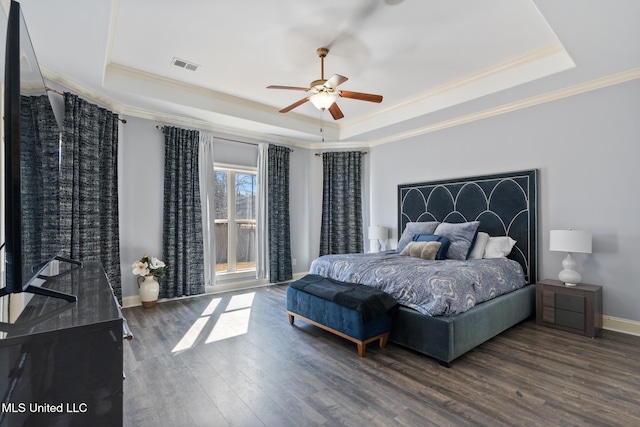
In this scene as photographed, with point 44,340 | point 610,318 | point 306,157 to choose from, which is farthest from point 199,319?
point 610,318

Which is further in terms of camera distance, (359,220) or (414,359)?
(359,220)

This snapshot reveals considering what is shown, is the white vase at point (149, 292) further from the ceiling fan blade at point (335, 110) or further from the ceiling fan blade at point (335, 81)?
the ceiling fan blade at point (335, 81)

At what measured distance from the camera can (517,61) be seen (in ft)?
11.2

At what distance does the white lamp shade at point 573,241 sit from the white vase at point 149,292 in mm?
4736

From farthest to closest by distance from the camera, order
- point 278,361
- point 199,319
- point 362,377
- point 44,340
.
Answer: point 199,319
point 278,361
point 362,377
point 44,340

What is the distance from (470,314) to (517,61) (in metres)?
2.70

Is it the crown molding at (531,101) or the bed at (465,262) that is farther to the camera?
the crown molding at (531,101)

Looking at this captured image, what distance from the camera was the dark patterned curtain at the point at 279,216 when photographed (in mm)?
5551

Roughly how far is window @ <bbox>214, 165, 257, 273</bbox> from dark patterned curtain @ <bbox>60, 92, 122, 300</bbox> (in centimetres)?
148

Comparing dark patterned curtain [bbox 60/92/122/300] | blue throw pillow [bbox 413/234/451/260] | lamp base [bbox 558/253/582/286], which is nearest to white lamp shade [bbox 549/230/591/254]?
lamp base [bbox 558/253/582/286]

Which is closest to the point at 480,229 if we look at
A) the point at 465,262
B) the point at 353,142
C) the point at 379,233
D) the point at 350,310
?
the point at 465,262

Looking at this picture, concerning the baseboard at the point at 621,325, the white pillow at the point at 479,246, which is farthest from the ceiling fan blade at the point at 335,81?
the baseboard at the point at 621,325

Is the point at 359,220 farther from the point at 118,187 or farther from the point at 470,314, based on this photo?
the point at 118,187

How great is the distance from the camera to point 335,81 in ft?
9.36
